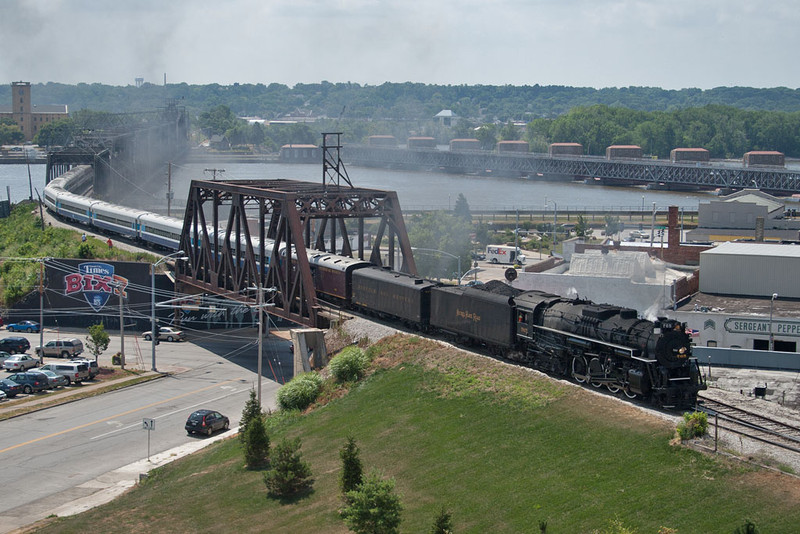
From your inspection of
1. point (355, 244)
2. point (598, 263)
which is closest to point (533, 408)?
point (598, 263)

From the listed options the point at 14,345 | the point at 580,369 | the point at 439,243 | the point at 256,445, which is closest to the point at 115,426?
the point at 256,445

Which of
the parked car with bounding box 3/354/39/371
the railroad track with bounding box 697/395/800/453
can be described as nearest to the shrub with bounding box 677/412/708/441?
the railroad track with bounding box 697/395/800/453

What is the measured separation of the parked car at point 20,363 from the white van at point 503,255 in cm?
4958

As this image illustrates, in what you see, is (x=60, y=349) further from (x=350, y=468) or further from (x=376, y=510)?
(x=376, y=510)

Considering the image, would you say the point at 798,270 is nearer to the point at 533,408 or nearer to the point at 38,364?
the point at 533,408

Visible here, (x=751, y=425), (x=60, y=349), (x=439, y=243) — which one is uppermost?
(x=439, y=243)

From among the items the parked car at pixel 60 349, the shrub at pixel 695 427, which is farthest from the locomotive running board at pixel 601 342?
the parked car at pixel 60 349

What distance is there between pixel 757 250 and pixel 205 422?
37507mm

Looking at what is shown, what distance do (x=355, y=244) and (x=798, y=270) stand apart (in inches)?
2360

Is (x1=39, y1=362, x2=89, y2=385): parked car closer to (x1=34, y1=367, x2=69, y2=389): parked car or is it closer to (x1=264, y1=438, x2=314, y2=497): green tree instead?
(x1=34, y1=367, x2=69, y2=389): parked car

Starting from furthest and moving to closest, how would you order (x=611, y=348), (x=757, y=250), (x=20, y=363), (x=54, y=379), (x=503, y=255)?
(x=503, y=255)
(x=757, y=250)
(x=20, y=363)
(x=54, y=379)
(x=611, y=348)

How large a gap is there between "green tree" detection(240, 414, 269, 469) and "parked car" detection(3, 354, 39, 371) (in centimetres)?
2908

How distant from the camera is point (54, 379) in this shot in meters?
53.2

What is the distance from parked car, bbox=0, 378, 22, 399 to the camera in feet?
168
